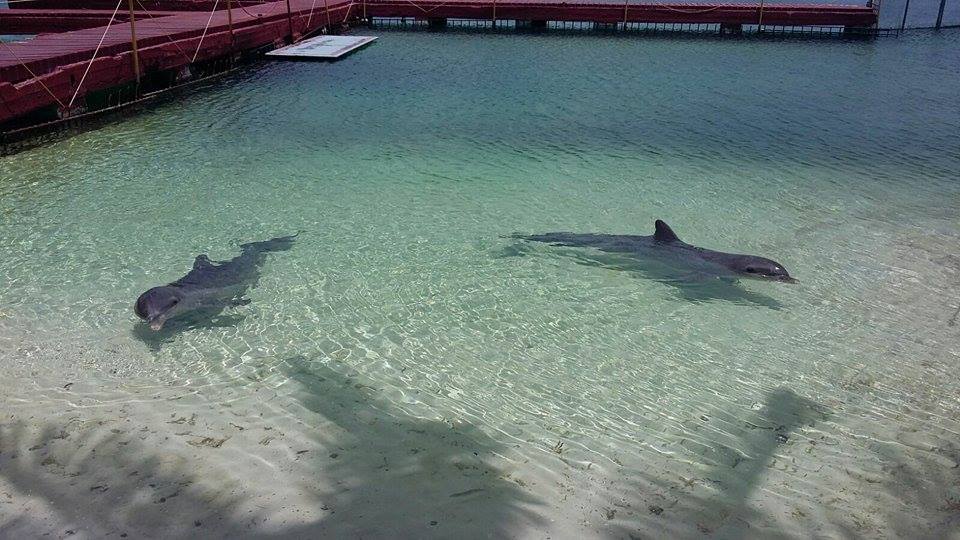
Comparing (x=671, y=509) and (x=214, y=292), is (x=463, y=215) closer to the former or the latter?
(x=214, y=292)

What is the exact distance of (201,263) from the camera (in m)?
6.77

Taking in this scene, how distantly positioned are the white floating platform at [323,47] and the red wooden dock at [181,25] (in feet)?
2.46

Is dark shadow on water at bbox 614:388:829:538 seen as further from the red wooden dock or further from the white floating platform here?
the white floating platform

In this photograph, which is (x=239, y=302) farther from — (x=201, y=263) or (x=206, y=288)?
(x=201, y=263)

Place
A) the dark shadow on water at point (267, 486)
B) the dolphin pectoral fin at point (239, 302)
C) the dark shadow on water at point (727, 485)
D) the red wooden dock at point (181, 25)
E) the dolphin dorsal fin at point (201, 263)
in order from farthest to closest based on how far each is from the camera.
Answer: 1. the red wooden dock at point (181, 25)
2. the dolphin dorsal fin at point (201, 263)
3. the dolphin pectoral fin at point (239, 302)
4. the dark shadow on water at point (727, 485)
5. the dark shadow on water at point (267, 486)

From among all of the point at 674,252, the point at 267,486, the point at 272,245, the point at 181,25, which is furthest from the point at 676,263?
the point at 181,25

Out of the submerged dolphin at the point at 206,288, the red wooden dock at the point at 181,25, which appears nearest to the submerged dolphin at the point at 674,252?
the submerged dolphin at the point at 206,288

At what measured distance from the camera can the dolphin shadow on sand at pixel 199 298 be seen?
5.65 meters

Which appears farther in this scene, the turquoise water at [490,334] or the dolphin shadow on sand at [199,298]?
the dolphin shadow on sand at [199,298]

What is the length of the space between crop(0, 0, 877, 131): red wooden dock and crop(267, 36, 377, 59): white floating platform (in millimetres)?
749

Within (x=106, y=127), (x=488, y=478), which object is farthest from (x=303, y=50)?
(x=488, y=478)

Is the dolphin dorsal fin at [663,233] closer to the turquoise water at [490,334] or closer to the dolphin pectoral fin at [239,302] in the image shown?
the turquoise water at [490,334]

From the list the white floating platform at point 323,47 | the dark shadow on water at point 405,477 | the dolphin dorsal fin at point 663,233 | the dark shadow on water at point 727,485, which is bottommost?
the dark shadow on water at point 727,485

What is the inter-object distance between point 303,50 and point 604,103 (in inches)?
391
